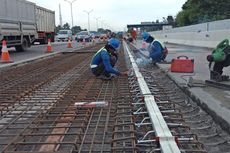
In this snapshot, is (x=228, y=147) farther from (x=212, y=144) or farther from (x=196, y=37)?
(x=196, y=37)

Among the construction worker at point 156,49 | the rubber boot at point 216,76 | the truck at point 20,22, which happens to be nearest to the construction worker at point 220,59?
the rubber boot at point 216,76

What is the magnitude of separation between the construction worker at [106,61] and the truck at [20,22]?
13.6 meters

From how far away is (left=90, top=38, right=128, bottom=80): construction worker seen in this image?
33.2 feet

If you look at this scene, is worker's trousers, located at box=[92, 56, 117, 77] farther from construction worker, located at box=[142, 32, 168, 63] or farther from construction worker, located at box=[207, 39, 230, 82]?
construction worker, located at box=[142, 32, 168, 63]

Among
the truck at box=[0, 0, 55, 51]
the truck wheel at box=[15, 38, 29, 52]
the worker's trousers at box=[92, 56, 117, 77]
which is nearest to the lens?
the worker's trousers at box=[92, 56, 117, 77]

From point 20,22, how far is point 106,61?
17384 mm

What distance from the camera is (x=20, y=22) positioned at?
86.0 feet

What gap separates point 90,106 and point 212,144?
239cm

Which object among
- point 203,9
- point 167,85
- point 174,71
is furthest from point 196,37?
point 203,9

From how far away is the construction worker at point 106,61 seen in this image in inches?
398

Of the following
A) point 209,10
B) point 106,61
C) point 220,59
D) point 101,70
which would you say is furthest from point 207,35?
point 209,10

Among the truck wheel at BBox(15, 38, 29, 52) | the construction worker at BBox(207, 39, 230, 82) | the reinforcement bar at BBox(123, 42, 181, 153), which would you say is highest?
the construction worker at BBox(207, 39, 230, 82)

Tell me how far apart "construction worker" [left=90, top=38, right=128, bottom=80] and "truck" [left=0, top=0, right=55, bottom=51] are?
13551 millimetres

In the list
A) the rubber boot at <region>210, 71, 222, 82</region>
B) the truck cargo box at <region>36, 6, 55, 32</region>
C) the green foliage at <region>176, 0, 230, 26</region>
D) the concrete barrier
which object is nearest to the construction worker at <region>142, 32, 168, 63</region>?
the rubber boot at <region>210, 71, 222, 82</region>
